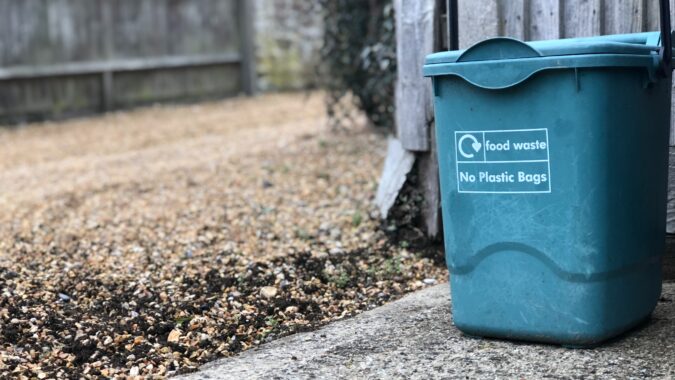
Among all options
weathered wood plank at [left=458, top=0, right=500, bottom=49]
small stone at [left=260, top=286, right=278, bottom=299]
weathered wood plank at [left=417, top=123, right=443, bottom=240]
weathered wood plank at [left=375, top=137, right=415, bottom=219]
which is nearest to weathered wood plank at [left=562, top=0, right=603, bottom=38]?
weathered wood plank at [left=458, top=0, right=500, bottom=49]

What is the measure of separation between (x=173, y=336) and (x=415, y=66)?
6.25 feet

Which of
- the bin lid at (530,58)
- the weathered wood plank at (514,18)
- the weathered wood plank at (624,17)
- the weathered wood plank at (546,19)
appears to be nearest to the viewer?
the bin lid at (530,58)

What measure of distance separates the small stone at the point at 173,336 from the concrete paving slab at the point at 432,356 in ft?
1.01

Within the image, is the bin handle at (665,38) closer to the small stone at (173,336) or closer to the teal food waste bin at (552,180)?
the teal food waste bin at (552,180)

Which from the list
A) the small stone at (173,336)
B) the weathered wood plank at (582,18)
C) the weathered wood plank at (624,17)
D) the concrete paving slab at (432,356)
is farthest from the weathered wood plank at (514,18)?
the small stone at (173,336)

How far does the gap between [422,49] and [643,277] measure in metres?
1.74

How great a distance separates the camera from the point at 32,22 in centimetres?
1128

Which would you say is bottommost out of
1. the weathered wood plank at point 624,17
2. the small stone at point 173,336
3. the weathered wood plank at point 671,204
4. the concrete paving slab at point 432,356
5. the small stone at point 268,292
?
the concrete paving slab at point 432,356

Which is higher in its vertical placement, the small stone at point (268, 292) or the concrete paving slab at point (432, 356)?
the small stone at point (268, 292)

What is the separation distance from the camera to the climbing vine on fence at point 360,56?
7012mm

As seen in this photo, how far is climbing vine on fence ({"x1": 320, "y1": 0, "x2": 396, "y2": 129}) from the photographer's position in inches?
276

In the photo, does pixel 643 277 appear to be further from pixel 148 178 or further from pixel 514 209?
pixel 148 178

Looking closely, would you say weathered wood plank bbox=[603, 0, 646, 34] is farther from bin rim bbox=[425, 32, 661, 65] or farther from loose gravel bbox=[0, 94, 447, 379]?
loose gravel bbox=[0, 94, 447, 379]

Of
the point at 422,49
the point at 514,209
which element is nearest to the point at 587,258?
the point at 514,209
